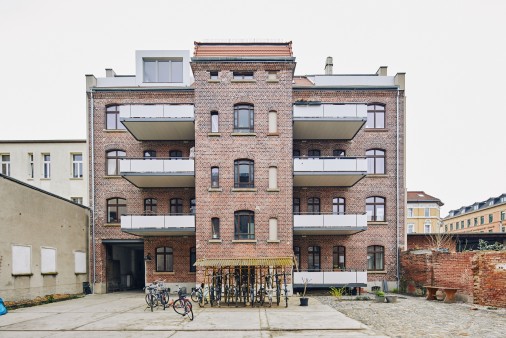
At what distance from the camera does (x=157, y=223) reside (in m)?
24.0

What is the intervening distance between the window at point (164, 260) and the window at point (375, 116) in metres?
15.4

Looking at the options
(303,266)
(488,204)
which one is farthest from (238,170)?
(488,204)

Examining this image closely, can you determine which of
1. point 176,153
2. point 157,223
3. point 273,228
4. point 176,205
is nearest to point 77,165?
point 176,153

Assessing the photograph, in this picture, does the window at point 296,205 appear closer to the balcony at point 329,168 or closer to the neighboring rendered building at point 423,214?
the balcony at point 329,168

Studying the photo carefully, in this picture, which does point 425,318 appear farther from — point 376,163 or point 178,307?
point 376,163

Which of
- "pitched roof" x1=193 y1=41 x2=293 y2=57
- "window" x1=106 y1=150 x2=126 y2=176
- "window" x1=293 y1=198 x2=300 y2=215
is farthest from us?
"window" x1=106 y1=150 x2=126 y2=176

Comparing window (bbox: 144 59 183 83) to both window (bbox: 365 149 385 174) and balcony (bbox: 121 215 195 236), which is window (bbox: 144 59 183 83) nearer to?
balcony (bbox: 121 215 195 236)

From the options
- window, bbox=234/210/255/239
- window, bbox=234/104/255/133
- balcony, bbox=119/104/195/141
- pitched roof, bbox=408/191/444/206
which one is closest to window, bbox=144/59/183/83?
balcony, bbox=119/104/195/141

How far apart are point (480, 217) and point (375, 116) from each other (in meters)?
51.7

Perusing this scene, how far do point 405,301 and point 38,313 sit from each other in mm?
17198

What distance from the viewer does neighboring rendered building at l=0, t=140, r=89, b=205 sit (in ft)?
104

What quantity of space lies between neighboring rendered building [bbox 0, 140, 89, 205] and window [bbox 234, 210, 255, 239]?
14.3m

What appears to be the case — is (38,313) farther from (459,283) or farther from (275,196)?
(459,283)

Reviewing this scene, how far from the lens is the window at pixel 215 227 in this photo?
24.2 metres
